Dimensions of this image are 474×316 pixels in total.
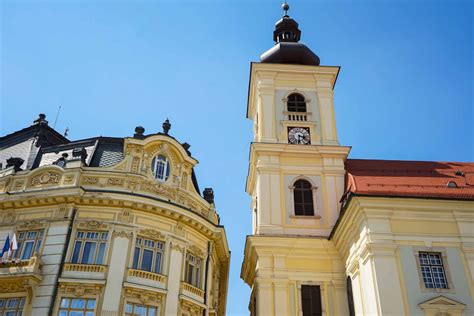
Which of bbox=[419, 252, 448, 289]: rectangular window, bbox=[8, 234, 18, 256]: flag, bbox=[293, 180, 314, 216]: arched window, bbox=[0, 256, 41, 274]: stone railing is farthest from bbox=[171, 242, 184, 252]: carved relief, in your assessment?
bbox=[419, 252, 448, 289]: rectangular window

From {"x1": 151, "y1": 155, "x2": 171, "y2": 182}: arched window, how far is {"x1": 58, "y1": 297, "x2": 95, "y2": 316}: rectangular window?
7103mm

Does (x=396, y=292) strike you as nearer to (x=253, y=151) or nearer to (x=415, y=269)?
(x=415, y=269)

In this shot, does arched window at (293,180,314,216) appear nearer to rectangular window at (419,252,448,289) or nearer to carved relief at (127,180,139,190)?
rectangular window at (419,252,448,289)

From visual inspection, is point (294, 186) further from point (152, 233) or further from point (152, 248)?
point (152, 248)

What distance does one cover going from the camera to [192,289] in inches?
901

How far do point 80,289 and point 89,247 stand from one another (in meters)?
2.01

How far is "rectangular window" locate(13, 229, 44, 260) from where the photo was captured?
2094 cm

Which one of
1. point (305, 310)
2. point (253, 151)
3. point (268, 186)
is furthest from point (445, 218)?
point (253, 151)

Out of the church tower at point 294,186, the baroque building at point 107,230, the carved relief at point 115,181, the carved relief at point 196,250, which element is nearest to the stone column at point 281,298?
the church tower at point 294,186

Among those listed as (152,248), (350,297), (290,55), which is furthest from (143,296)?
(290,55)

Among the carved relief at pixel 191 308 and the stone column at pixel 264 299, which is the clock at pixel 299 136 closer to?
the stone column at pixel 264 299

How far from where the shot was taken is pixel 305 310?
21.9 meters

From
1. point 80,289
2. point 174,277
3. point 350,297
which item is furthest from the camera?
point 174,277

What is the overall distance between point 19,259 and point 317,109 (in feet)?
62.4
